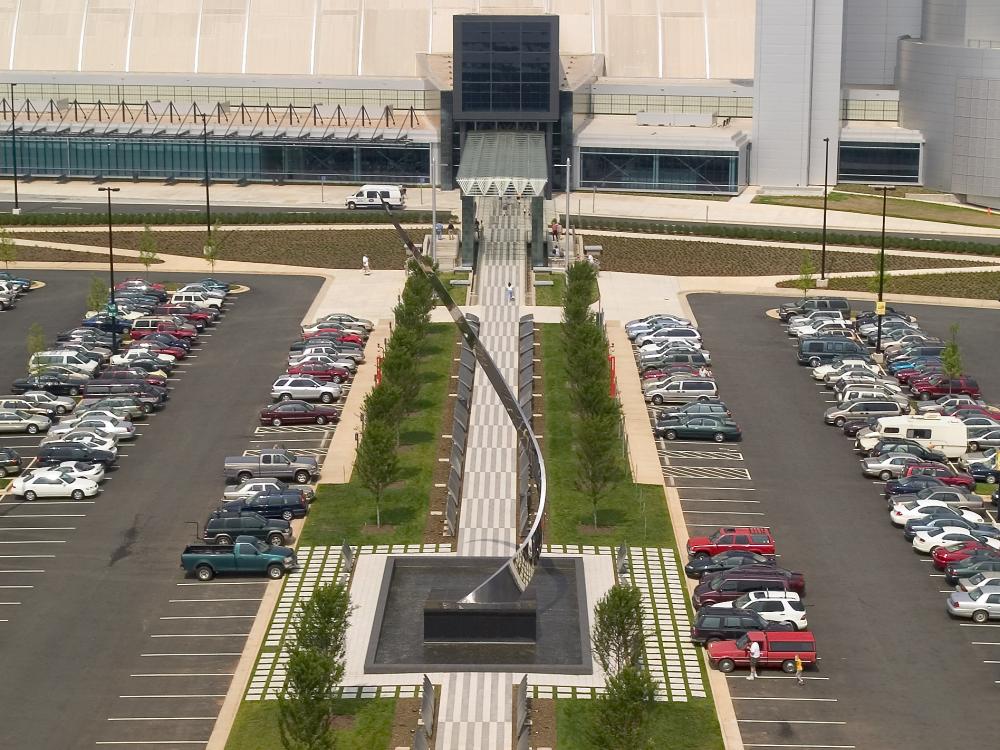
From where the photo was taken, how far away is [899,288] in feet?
454

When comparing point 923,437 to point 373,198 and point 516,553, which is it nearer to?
point 516,553

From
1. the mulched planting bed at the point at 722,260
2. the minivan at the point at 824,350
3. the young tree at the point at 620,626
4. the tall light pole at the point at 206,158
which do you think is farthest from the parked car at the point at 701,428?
the tall light pole at the point at 206,158

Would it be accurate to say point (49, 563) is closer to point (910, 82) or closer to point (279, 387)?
point (279, 387)

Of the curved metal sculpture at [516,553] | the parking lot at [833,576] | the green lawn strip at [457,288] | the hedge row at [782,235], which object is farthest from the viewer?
the hedge row at [782,235]

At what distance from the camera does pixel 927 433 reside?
332 feet

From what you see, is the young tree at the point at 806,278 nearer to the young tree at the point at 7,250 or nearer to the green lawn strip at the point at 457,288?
the green lawn strip at the point at 457,288

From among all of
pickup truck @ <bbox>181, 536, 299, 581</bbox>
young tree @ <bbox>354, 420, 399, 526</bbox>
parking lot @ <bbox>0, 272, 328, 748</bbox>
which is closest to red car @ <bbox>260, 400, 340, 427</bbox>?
parking lot @ <bbox>0, 272, 328, 748</bbox>

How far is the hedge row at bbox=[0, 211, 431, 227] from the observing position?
151 m

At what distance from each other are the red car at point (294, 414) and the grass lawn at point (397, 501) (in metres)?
Result: 4.21

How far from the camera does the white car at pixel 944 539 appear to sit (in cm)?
8612

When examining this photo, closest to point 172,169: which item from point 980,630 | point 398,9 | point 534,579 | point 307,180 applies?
point 307,180

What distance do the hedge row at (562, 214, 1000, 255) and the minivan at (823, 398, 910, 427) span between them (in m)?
42.4

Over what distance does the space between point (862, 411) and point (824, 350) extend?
482 inches

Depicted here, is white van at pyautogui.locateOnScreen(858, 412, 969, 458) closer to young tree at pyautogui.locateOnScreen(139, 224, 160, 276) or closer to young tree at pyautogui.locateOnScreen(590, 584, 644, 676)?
young tree at pyautogui.locateOnScreen(590, 584, 644, 676)
